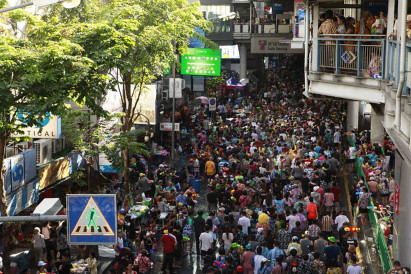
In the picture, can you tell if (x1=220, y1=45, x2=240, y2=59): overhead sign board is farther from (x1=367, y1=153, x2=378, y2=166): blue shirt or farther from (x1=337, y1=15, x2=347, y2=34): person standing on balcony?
(x1=337, y1=15, x2=347, y2=34): person standing on balcony

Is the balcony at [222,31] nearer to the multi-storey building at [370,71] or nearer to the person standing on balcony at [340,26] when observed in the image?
the multi-storey building at [370,71]

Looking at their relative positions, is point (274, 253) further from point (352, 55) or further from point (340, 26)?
point (340, 26)

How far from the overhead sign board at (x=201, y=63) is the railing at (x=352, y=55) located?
1918 centimetres

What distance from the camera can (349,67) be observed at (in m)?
16.8

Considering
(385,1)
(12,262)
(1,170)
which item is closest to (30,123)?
(1,170)

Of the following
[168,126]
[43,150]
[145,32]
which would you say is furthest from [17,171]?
[168,126]

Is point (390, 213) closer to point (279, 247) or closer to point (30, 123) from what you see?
point (279, 247)

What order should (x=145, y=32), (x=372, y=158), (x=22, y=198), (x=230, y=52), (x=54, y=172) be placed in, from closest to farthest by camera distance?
(x=22, y=198) < (x=54, y=172) < (x=145, y=32) < (x=372, y=158) < (x=230, y=52)

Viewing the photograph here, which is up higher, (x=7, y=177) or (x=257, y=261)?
(x=7, y=177)

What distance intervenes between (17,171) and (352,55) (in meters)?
9.63

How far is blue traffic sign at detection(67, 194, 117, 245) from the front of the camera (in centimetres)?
1034

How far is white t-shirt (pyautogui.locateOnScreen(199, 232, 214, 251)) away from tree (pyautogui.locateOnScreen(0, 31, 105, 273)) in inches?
224

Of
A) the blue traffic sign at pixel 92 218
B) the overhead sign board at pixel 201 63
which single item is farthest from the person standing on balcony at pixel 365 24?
the overhead sign board at pixel 201 63

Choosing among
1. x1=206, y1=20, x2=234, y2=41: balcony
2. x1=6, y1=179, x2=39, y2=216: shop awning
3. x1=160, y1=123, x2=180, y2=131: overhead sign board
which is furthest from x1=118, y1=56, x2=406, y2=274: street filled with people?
x1=206, y1=20, x2=234, y2=41: balcony
